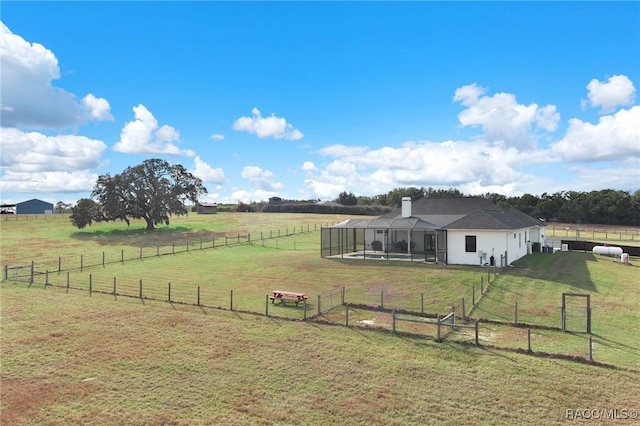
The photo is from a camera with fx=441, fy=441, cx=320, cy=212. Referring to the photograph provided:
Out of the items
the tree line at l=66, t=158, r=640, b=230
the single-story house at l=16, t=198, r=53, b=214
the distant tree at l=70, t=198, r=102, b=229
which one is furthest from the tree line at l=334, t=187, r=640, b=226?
the single-story house at l=16, t=198, r=53, b=214

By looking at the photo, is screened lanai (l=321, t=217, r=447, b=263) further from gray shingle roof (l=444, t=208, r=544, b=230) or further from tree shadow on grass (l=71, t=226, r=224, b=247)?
tree shadow on grass (l=71, t=226, r=224, b=247)

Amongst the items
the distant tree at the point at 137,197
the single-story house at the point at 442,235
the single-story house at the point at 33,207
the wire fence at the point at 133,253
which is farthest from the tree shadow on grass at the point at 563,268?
the single-story house at the point at 33,207

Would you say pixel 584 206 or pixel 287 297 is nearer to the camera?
pixel 287 297

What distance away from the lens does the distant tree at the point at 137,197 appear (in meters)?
55.5

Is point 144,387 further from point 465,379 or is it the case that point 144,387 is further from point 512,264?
point 512,264

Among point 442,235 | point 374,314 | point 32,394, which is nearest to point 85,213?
point 442,235

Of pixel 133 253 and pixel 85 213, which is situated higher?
pixel 85 213

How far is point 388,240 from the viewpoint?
107 ft

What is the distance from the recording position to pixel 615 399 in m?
9.66

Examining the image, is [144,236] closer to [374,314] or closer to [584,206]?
[374,314]

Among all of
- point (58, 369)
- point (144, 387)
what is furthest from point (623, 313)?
point (58, 369)

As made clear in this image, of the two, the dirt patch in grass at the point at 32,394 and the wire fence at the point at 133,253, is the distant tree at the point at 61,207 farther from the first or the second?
the dirt patch in grass at the point at 32,394

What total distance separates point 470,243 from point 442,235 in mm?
1826

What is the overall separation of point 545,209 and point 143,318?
255ft
